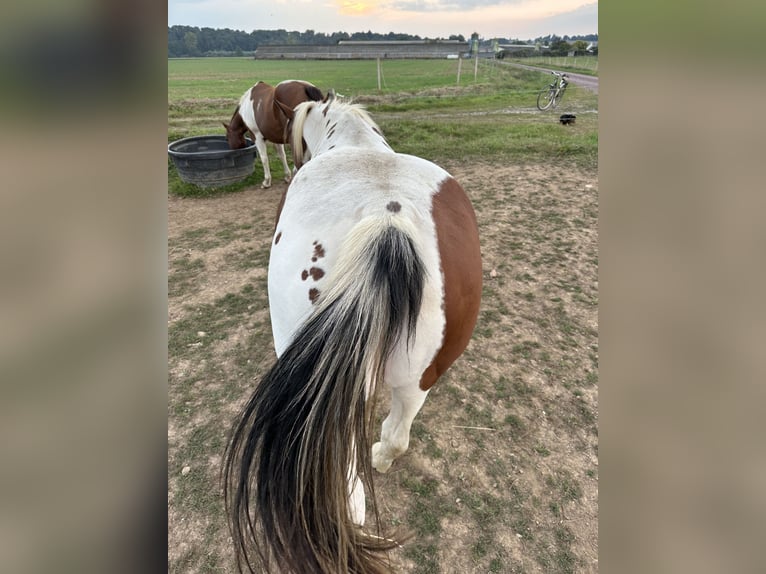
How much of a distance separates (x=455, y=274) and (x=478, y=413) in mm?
1211

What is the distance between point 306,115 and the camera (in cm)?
308

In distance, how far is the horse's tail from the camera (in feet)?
3.58

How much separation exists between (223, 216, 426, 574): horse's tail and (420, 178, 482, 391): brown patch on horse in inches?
9.6

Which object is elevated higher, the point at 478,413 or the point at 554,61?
the point at 554,61

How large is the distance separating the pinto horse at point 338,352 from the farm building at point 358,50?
20.3 metres

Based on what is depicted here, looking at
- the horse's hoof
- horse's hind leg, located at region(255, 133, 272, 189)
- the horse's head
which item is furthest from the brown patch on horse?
the horse's head

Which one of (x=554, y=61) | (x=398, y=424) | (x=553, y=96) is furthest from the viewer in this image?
(x=554, y=61)

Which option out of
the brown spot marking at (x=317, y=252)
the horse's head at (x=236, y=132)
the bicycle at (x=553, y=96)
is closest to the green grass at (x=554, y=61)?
the bicycle at (x=553, y=96)

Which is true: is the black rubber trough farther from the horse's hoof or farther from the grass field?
the horse's hoof

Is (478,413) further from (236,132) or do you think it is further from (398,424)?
(236,132)
